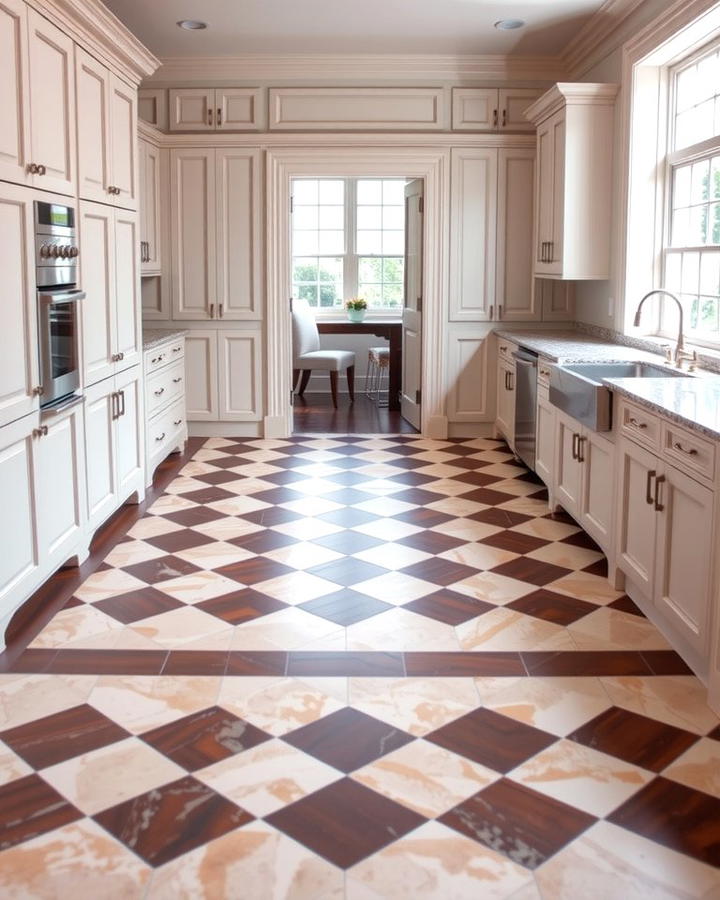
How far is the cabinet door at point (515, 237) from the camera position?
Answer: 673 cm

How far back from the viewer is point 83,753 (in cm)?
245

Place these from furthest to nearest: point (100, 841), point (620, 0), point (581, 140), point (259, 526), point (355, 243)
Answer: point (355, 243) < point (581, 140) < point (620, 0) < point (259, 526) < point (100, 841)

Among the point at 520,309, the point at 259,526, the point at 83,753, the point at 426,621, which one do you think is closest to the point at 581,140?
the point at 520,309

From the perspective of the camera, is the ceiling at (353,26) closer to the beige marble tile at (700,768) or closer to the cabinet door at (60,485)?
the cabinet door at (60,485)

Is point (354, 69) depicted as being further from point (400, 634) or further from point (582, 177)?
point (400, 634)

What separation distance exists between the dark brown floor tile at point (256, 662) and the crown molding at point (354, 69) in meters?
4.75

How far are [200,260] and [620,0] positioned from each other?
3238 millimetres

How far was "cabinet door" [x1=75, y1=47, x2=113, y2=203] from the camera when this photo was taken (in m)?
3.89

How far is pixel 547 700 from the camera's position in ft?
9.09

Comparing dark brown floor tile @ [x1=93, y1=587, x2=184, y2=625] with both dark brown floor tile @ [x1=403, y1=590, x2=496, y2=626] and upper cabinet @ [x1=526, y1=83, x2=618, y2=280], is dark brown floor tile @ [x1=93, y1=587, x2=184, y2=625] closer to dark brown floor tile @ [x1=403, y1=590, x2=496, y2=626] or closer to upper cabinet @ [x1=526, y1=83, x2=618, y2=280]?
dark brown floor tile @ [x1=403, y1=590, x2=496, y2=626]

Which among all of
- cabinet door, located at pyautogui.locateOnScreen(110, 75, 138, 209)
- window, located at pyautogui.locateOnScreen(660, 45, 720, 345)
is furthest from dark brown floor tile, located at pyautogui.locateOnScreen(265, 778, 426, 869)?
cabinet door, located at pyautogui.locateOnScreen(110, 75, 138, 209)

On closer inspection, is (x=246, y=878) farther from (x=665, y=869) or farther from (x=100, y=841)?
(x=665, y=869)

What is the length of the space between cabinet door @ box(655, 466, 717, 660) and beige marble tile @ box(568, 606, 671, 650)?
0.14 m

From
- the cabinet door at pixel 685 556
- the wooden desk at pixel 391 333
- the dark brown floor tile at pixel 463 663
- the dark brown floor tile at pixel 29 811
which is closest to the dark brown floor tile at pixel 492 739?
the dark brown floor tile at pixel 463 663
